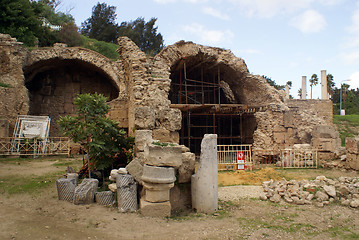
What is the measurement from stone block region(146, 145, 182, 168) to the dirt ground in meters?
1.01

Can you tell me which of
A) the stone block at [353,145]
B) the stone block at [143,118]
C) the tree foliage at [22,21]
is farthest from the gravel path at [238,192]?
the tree foliage at [22,21]

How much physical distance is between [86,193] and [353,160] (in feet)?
32.1

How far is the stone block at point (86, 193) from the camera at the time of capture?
5527mm

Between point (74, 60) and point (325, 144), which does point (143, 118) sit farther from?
point (74, 60)

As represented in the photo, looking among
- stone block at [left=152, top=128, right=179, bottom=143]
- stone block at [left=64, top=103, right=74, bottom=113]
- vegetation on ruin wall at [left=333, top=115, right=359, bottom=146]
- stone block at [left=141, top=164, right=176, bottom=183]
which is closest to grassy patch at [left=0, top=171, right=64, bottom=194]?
stone block at [left=152, top=128, right=179, bottom=143]

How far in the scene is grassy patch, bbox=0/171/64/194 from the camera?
6.43 m

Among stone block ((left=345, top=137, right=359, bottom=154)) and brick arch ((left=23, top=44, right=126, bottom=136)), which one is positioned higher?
brick arch ((left=23, top=44, right=126, bottom=136))

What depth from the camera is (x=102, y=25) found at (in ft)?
101

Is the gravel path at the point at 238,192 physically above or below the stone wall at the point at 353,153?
below

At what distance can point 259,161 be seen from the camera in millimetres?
12750

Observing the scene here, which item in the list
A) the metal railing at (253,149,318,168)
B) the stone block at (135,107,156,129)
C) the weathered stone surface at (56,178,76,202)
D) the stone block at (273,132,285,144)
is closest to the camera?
the weathered stone surface at (56,178,76,202)

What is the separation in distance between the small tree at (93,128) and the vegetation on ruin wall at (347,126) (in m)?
19.8

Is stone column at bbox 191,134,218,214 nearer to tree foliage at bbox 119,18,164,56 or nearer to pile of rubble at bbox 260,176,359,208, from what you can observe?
pile of rubble at bbox 260,176,359,208

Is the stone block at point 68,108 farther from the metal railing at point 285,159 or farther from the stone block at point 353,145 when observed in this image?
the stone block at point 353,145
